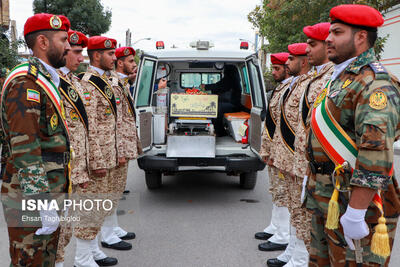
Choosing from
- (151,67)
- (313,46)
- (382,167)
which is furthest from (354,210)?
(151,67)

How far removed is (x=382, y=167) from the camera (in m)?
1.80

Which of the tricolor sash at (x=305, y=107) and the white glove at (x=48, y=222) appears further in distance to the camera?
the tricolor sash at (x=305, y=107)

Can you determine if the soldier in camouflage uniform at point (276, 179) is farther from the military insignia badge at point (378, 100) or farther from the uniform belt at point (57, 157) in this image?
the uniform belt at point (57, 157)

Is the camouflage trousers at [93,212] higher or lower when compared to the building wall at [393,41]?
lower

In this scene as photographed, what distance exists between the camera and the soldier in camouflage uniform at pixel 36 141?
6.79 ft

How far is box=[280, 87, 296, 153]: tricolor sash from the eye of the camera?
3.60 m

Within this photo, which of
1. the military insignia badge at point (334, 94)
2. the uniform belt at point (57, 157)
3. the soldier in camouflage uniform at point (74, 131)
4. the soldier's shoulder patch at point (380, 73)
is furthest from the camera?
the soldier in camouflage uniform at point (74, 131)

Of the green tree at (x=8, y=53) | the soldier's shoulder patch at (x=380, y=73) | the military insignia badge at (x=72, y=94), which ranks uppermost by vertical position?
the green tree at (x=8, y=53)

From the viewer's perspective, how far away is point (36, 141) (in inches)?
82.4

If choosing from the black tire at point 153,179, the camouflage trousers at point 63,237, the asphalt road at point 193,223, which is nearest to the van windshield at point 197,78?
the asphalt road at point 193,223

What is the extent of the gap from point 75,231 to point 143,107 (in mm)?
2388

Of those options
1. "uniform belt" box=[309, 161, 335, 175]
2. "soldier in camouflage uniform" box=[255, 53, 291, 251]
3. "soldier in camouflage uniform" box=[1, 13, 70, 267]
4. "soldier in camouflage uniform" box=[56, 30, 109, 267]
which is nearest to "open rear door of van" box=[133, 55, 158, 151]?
"soldier in camouflage uniform" box=[255, 53, 291, 251]

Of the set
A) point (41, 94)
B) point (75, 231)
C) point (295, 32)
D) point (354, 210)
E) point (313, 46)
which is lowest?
point (75, 231)

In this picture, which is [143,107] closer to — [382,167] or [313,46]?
[313,46]
